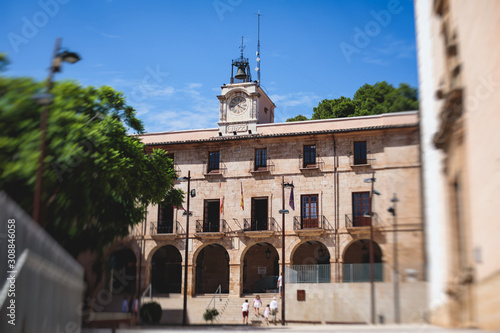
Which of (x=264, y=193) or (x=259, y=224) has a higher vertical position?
(x=264, y=193)

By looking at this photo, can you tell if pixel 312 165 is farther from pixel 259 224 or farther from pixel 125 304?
pixel 125 304

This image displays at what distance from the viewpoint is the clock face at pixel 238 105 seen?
44375 millimetres

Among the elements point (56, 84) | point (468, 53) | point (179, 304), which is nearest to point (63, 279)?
point (179, 304)

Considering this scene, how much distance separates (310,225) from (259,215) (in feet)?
13.3

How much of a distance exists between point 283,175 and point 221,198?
501 centimetres

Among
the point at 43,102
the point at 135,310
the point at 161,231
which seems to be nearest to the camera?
the point at 135,310

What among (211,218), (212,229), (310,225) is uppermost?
(211,218)

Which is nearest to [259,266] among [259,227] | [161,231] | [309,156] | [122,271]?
[259,227]

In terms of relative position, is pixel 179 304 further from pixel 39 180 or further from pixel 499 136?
pixel 39 180

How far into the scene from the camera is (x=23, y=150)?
806 cm

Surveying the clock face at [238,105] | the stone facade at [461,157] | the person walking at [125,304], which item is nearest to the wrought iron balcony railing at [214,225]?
the clock face at [238,105]

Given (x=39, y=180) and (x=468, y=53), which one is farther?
(x=39, y=180)

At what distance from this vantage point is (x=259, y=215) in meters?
40.6

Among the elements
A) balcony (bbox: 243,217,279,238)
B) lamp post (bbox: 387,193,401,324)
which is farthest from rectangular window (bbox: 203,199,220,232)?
lamp post (bbox: 387,193,401,324)
